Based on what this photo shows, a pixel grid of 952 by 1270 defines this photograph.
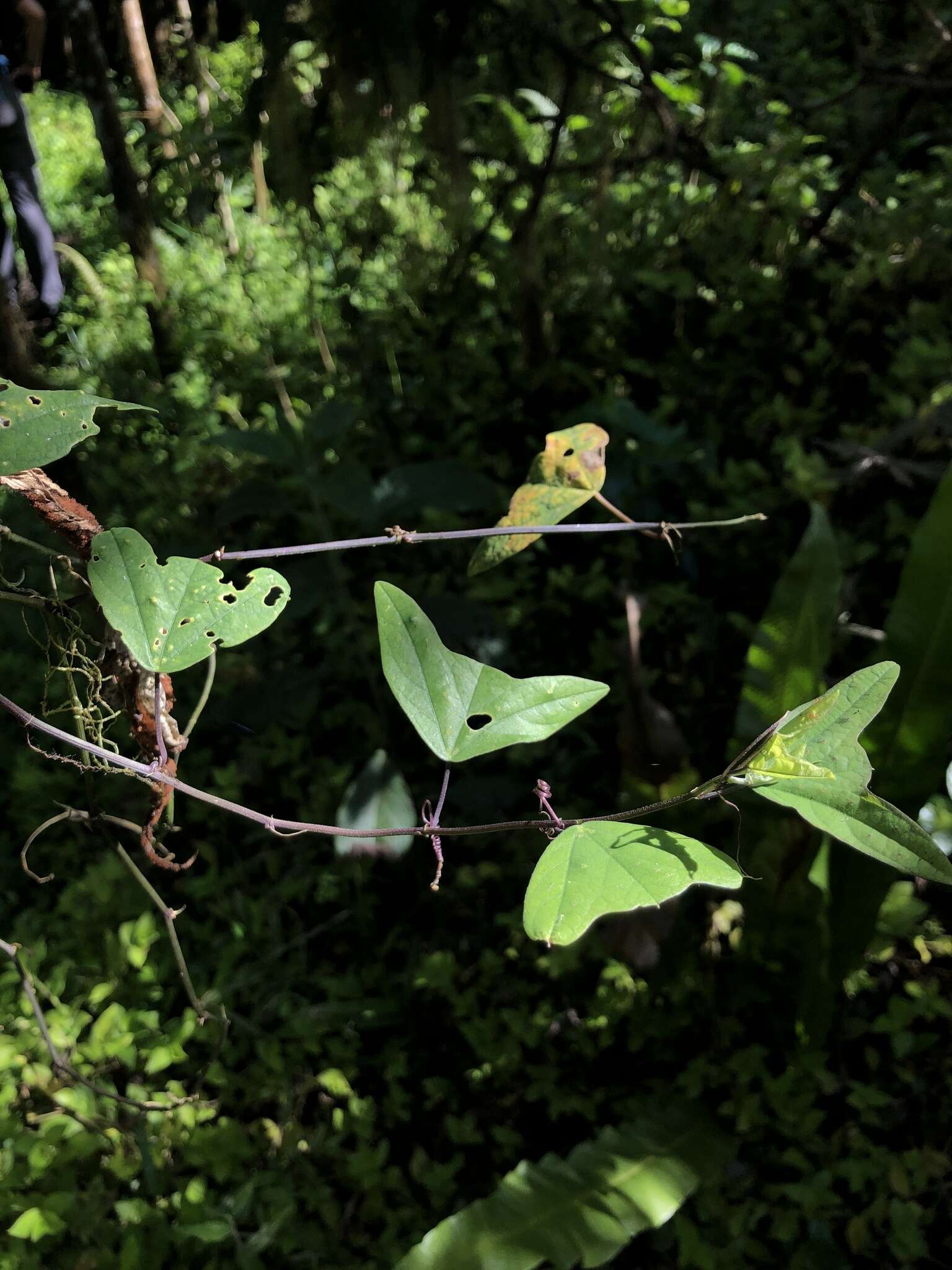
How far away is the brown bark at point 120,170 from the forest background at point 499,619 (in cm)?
1

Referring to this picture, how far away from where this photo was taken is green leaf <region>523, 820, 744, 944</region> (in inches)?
15.4

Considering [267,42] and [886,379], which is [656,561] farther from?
[267,42]

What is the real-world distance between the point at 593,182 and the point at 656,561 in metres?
0.97

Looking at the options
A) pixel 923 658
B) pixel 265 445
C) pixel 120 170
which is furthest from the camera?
pixel 120 170

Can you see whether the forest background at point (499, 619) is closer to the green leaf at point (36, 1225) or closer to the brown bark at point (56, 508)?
the green leaf at point (36, 1225)

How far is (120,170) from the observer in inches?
89.8

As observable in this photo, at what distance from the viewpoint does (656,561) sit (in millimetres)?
1736

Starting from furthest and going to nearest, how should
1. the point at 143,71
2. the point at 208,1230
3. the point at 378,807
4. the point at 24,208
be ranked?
the point at 24,208, the point at 143,71, the point at 378,807, the point at 208,1230

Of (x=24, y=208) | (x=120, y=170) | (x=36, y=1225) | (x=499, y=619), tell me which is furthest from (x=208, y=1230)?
(x=24, y=208)

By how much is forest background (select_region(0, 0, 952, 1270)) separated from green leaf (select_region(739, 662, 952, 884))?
0.69 m

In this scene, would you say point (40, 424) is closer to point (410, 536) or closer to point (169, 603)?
point (169, 603)

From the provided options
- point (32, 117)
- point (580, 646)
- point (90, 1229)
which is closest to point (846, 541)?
point (580, 646)

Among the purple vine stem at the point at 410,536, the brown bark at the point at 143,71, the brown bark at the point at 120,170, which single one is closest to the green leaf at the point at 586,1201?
the purple vine stem at the point at 410,536

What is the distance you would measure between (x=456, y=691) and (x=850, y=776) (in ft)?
0.74
